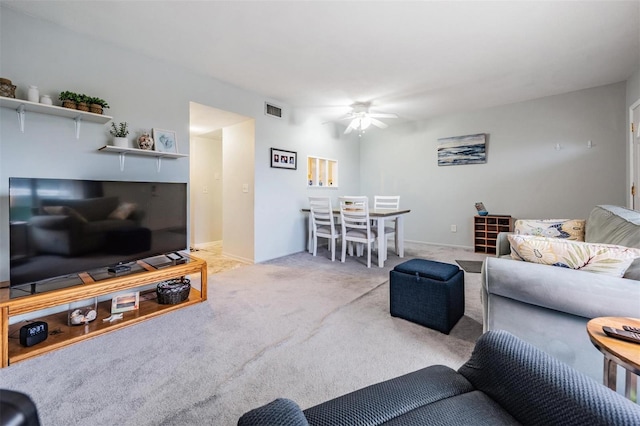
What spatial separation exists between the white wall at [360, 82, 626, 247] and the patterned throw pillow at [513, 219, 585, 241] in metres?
2.04

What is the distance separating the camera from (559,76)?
11.0 ft

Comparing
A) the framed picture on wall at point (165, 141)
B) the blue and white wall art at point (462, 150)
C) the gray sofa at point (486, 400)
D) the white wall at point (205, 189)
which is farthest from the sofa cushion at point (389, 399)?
the white wall at point (205, 189)

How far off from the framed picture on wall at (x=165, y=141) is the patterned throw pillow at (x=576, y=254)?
3.10 meters

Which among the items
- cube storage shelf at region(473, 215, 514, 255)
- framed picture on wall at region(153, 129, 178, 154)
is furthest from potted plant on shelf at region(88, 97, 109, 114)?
cube storage shelf at region(473, 215, 514, 255)

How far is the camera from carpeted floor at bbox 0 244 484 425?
1.31m

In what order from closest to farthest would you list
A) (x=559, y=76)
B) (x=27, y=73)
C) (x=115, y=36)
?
(x=27, y=73) < (x=115, y=36) < (x=559, y=76)

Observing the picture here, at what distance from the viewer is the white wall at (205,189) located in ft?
17.0

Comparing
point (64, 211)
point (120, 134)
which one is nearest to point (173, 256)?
point (64, 211)

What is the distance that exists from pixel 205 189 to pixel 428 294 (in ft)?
15.4

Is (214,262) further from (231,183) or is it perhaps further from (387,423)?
(387,423)

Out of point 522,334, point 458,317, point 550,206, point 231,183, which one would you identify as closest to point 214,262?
point 231,183

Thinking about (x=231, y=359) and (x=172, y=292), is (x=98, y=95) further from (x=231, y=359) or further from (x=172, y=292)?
(x=231, y=359)

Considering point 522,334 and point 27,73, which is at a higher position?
point 27,73

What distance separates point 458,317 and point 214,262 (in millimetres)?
3280
